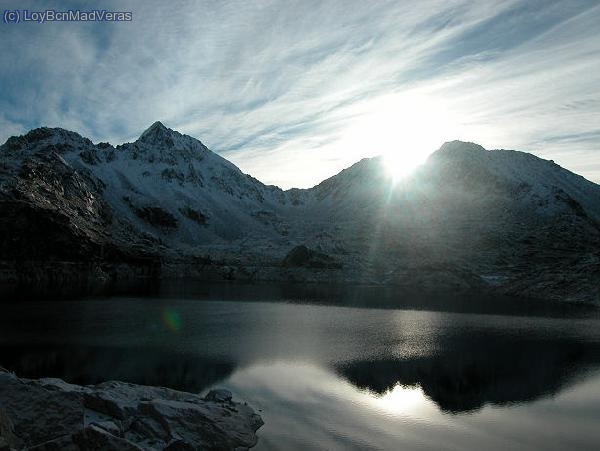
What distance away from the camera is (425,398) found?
145ft

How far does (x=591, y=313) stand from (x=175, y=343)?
106913 mm

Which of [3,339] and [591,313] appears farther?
[591,313]

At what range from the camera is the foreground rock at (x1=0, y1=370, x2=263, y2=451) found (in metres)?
23.7

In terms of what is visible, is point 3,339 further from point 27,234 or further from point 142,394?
point 27,234

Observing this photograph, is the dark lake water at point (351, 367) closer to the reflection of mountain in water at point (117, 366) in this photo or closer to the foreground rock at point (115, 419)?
the reflection of mountain in water at point (117, 366)

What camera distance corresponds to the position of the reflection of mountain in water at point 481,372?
4631cm

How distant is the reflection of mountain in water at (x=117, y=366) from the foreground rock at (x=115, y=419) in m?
9.34

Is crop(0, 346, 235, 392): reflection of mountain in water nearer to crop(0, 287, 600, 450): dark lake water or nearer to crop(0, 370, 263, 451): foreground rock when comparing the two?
crop(0, 287, 600, 450): dark lake water

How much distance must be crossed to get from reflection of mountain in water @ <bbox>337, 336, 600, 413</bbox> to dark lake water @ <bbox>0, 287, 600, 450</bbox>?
0.22 meters

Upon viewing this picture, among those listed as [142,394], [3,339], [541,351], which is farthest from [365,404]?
[3,339]

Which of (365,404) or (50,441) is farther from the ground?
(50,441)

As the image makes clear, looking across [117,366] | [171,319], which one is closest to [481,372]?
[117,366]

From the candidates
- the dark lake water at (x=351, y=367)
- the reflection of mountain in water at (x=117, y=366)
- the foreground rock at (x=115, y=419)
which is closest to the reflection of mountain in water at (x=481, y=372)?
the dark lake water at (x=351, y=367)

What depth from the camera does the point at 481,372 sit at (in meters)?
55.0
